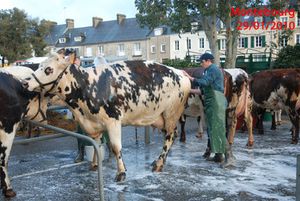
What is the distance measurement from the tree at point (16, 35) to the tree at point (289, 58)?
21.7m

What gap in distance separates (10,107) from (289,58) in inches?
578

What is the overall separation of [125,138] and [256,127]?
3841 millimetres

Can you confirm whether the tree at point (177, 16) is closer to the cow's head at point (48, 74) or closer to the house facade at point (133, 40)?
the cow's head at point (48, 74)

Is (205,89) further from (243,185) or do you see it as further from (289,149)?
(289,149)

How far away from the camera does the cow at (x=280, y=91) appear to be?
9.64 meters

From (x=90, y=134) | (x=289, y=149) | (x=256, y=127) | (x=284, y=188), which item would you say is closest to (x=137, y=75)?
(x=90, y=134)

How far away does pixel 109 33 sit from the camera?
7212cm

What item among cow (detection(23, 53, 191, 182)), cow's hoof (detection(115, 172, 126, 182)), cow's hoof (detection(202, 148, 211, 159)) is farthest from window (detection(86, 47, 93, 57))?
cow's hoof (detection(115, 172, 126, 182))

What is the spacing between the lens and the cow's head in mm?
5668

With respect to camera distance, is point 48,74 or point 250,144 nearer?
point 48,74

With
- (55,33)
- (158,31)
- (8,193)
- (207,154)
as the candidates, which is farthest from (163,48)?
(8,193)

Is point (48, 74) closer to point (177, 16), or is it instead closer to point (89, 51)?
point (177, 16)

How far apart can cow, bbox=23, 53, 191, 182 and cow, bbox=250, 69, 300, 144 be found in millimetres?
3693

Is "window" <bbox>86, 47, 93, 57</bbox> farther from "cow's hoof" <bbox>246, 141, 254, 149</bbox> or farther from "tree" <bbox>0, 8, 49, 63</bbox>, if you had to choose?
"cow's hoof" <bbox>246, 141, 254, 149</bbox>
